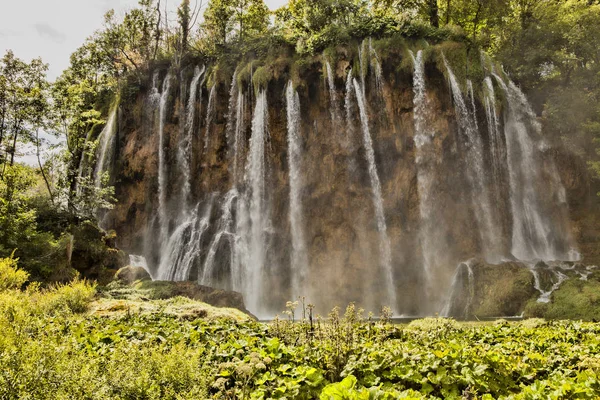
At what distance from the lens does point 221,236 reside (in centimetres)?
2375

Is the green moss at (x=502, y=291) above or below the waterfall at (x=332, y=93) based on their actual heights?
below

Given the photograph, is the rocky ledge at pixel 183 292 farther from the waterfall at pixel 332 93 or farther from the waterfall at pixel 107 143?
the waterfall at pixel 107 143

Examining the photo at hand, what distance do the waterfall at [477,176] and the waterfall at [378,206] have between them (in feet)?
17.5

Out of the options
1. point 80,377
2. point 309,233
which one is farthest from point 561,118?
point 80,377

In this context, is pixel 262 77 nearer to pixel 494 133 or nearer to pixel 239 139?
pixel 239 139

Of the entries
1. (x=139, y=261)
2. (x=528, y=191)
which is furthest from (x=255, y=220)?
(x=528, y=191)

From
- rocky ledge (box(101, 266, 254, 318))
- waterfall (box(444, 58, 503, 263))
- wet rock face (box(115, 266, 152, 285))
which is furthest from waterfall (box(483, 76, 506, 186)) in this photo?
wet rock face (box(115, 266, 152, 285))

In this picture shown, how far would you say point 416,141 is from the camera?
914 inches

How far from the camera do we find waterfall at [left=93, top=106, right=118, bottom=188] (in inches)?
1185

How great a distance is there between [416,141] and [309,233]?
28.3 feet

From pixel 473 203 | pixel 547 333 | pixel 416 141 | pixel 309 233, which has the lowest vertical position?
pixel 547 333

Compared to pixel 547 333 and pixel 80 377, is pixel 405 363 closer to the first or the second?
pixel 80 377

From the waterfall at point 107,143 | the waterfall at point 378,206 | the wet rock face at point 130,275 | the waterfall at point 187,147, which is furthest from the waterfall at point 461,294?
the waterfall at point 107,143

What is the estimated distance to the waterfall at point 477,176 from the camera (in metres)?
21.9
